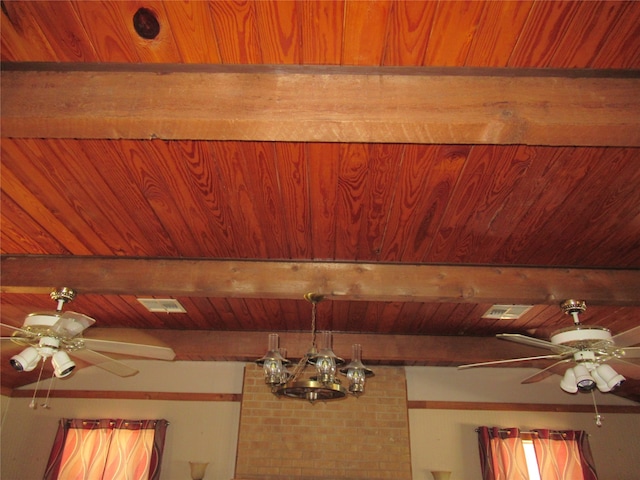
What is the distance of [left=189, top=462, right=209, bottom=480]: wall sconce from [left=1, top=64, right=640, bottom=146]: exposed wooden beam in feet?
13.4

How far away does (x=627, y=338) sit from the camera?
2.61 metres

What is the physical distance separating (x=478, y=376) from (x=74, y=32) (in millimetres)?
5026

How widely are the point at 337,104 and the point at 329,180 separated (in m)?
0.61

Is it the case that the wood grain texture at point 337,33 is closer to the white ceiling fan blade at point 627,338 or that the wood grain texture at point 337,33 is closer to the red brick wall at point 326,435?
the white ceiling fan blade at point 627,338

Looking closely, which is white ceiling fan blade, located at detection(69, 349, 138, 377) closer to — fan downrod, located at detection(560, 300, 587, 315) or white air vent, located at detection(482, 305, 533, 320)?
white air vent, located at detection(482, 305, 533, 320)

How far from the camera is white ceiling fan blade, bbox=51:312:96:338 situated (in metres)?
2.77

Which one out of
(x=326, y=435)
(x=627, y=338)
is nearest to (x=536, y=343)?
(x=627, y=338)

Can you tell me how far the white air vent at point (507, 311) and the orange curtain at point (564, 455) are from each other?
1.92 metres

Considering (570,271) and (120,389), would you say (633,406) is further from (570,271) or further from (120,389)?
(120,389)

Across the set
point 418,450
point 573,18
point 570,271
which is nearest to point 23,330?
point 573,18

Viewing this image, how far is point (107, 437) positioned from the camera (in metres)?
4.92

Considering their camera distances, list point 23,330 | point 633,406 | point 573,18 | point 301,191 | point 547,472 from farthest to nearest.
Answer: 1. point 633,406
2. point 547,472
3. point 23,330
4. point 301,191
5. point 573,18

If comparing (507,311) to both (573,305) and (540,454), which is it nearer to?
(573,305)

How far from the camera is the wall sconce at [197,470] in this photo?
460 centimetres
